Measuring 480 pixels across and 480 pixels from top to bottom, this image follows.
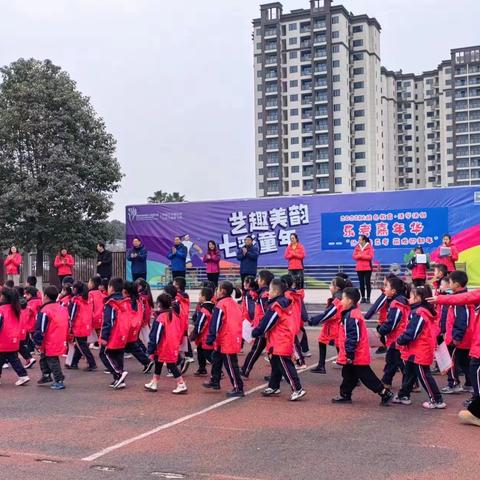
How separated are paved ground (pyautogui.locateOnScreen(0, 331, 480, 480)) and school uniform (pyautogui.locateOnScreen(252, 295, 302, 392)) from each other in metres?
0.36

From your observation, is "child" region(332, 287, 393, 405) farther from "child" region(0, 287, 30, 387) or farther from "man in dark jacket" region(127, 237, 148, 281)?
"man in dark jacket" region(127, 237, 148, 281)

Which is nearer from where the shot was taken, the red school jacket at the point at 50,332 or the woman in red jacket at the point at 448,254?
the red school jacket at the point at 50,332

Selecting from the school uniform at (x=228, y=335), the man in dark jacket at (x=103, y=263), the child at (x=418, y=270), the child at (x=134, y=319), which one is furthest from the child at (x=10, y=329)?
the child at (x=418, y=270)

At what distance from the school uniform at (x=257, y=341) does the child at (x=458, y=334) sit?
2470mm

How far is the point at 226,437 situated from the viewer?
6551 millimetres

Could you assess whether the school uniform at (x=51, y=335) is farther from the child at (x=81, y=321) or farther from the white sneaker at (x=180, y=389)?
the white sneaker at (x=180, y=389)

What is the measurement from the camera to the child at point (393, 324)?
8422mm

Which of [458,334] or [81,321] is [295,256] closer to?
[81,321]

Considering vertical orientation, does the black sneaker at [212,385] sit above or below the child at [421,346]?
below

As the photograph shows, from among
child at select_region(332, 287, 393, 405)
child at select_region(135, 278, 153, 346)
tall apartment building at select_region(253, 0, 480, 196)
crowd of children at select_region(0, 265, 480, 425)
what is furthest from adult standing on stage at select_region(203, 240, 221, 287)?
tall apartment building at select_region(253, 0, 480, 196)

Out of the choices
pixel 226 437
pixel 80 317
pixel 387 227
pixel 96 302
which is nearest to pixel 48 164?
pixel 387 227

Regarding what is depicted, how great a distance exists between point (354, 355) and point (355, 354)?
0.03 meters

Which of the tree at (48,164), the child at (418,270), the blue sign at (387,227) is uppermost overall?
the tree at (48,164)

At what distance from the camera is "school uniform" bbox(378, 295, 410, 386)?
8.41m
